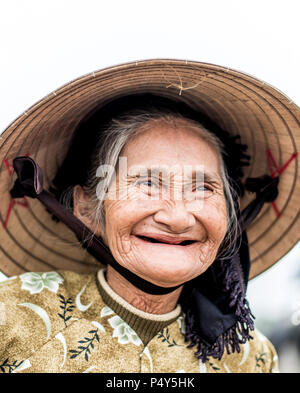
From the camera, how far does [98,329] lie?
1365mm

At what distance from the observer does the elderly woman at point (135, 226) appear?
127 centimetres

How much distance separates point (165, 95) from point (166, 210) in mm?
543

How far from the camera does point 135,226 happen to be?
1.29 meters

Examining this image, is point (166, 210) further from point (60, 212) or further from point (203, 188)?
point (60, 212)

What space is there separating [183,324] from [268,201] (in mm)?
651

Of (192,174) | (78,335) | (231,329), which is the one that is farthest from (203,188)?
(78,335)

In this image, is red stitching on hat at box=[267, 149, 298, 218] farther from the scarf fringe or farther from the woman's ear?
the woman's ear

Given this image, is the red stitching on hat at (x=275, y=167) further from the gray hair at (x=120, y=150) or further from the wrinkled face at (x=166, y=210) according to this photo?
the wrinkled face at (x=166, y=210)

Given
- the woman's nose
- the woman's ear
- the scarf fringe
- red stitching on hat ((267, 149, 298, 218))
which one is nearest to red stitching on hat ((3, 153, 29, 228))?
the woman's ear

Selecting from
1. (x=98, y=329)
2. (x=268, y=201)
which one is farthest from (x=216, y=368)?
(x=268, y=201)

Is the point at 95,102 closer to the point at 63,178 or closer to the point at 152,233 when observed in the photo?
the point at 63,178

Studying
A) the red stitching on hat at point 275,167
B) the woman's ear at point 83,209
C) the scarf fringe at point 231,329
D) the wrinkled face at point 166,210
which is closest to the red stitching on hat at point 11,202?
the woman's ear at point 83,209

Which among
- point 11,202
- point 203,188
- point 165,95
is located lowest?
point 11,202

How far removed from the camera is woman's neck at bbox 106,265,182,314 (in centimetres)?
145
